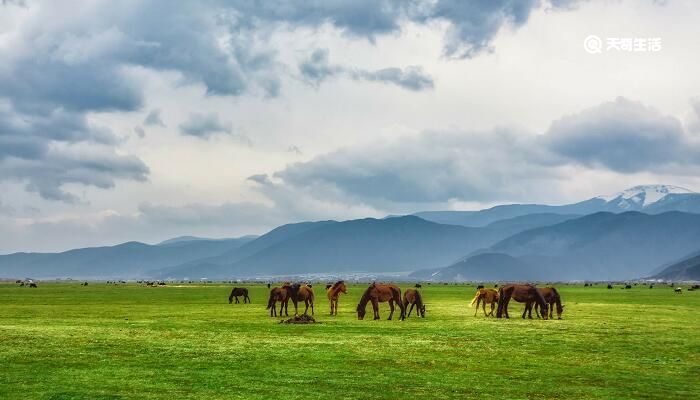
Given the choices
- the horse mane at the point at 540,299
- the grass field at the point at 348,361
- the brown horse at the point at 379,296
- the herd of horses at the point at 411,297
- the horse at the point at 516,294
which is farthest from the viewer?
the horse at the point at 516,294

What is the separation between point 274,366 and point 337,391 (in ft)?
15.3

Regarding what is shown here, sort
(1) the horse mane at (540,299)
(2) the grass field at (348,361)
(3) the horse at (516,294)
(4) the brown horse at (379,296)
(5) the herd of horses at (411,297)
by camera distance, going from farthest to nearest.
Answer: (3) the horse at (516,294)
(1) the horse mane at (540,299)
(5) the herd of horses at (411,297)
(4) the brown horse at (379,296)
(2) the grass field at (348,361)

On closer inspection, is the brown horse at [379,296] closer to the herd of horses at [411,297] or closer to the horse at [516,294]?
the herd of horses at [411,297]

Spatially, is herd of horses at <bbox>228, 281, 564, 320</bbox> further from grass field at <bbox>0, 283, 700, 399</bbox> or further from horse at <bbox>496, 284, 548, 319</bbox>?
grass field at <bbox>0, 283, 700, 399</bbox>

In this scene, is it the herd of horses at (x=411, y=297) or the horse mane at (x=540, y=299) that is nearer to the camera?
the herd of horses at (x=411, y=297)

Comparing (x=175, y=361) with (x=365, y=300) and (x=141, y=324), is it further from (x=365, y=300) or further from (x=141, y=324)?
(x=365, y=300)

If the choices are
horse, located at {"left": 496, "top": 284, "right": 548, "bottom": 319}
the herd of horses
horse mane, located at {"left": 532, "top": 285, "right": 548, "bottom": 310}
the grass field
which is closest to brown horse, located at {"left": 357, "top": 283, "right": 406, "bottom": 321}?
the herd of horses

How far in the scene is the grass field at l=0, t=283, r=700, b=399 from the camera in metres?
17.7

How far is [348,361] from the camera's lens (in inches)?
890

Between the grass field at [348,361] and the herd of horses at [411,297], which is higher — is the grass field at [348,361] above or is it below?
below

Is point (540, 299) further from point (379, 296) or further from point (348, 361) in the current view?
point (348, 361)

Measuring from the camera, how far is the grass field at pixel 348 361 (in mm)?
17656

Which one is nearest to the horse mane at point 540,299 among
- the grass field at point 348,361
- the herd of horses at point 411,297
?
the herd of horses at point 411,297

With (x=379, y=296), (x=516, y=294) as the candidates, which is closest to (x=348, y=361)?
(x=379, y=296)
